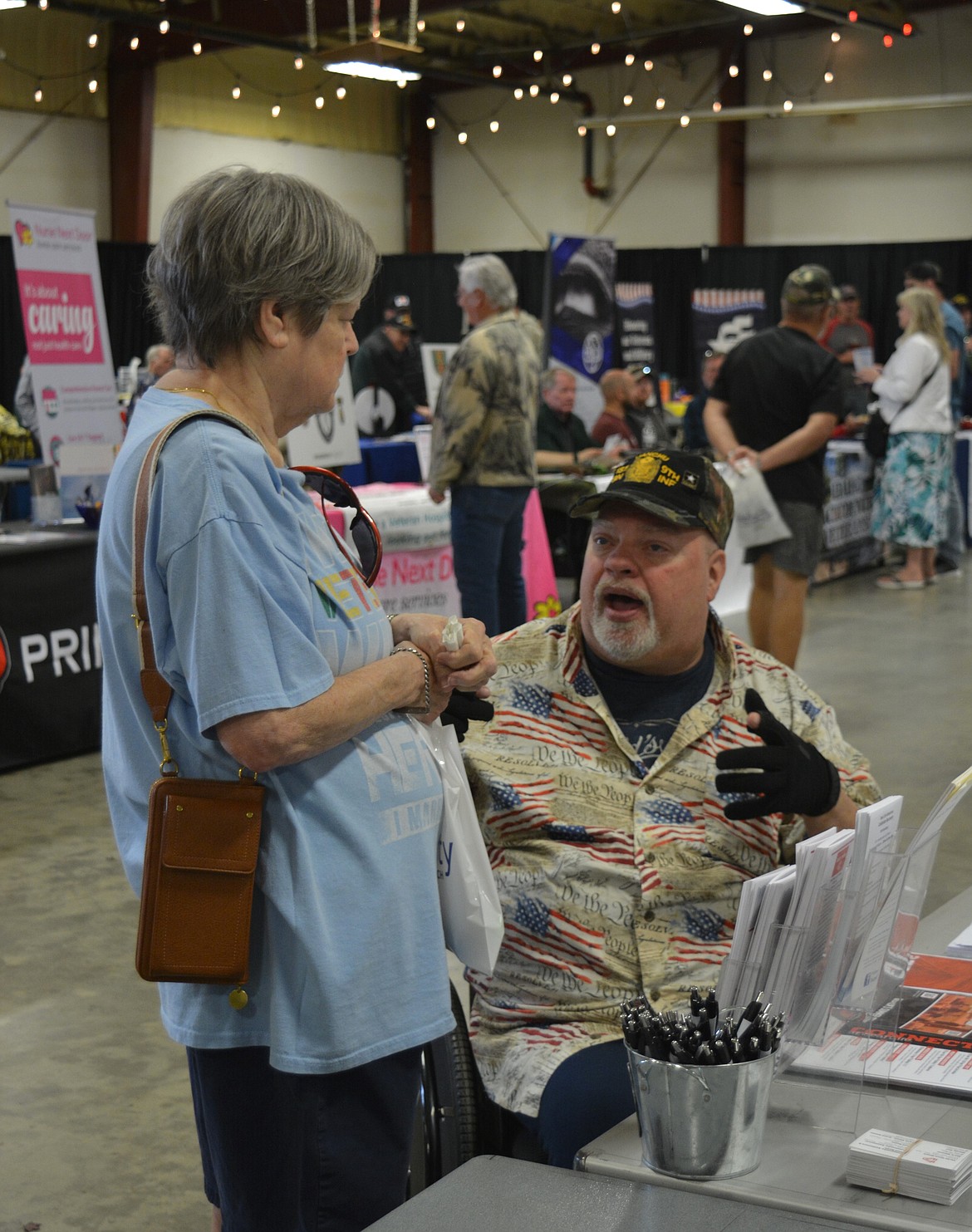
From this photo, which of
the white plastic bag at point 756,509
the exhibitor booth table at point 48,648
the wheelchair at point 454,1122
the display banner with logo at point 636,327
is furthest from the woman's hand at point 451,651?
the display banner with logo at point 636,327

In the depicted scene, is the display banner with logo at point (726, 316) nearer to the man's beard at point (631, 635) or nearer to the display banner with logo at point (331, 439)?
the display banner with logo at point (331, 439)

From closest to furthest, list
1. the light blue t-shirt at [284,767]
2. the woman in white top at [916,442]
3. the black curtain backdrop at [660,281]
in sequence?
the light blue t-shirt at [284,767], the woman in white top at [916,442], the black curtain backdrop at [660,281]

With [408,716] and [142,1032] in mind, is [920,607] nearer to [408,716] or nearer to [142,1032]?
[142,1032]

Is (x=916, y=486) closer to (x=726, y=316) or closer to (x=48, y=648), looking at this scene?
(x=726, y=316)

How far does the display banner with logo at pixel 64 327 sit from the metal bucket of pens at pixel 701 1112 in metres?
5.18

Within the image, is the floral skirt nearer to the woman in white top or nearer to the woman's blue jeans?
the woman in white top

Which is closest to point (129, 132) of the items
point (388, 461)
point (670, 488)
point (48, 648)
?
point (388, 461)

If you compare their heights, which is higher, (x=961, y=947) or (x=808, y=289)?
(x=808, y=289)

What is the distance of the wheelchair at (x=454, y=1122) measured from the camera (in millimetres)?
1649

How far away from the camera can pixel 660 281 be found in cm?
1508

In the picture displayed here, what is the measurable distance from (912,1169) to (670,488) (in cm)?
98

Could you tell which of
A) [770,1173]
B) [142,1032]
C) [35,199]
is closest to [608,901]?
[770,1173]

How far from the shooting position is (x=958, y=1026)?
144 centimetres

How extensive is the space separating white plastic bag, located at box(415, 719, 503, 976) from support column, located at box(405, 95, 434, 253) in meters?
15.4
